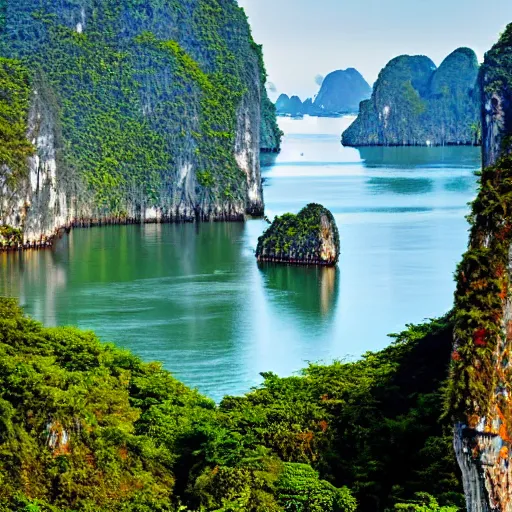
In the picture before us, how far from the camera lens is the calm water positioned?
35531 mm

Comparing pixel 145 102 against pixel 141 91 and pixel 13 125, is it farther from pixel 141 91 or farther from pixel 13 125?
pixel 13 125

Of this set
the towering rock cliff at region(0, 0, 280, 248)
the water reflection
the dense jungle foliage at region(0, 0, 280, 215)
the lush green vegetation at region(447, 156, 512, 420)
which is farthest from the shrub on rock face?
the lush green vegetation at region(447, 156, 512, 420)

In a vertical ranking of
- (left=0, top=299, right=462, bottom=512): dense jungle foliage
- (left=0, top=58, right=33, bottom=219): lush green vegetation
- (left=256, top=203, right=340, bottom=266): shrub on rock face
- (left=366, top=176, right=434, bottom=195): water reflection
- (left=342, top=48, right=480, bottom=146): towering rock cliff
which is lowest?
(left=0, top=299, right=462, bottom=512): dense jungle foliage

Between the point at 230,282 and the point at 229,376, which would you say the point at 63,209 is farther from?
the point at 229,376

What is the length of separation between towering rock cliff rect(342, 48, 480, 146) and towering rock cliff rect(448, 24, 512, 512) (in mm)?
152627

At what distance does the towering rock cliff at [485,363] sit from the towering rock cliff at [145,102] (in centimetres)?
5954

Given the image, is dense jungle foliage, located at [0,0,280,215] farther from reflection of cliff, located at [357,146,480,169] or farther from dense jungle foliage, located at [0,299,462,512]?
dense jungle foliage, located at [0,299,462,512]

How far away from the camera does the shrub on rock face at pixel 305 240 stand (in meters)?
52.5

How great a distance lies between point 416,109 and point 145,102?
87.8 metres

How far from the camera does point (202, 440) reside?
20.3 meters

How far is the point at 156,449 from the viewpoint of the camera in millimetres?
19578

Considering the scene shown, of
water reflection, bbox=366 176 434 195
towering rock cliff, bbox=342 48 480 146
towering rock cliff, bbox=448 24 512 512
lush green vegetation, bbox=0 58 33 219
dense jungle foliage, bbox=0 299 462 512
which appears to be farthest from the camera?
towering rock cliff, bbox=342 48 480 146

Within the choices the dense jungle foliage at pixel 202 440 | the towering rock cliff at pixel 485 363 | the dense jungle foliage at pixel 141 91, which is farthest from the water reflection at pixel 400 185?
the towering rock cliff at pixel 485 363

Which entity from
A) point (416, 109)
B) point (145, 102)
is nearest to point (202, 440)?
point (145, 102)
